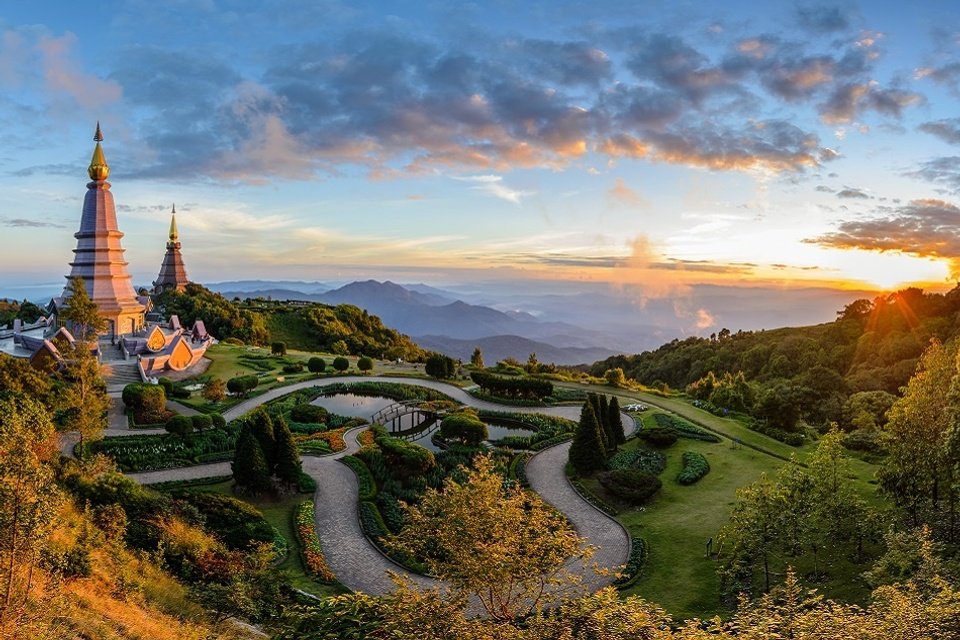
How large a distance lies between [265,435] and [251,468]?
1.58m

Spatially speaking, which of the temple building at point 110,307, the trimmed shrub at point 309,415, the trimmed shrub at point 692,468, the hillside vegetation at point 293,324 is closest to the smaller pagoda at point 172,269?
the hillside vegetation at point 293,324

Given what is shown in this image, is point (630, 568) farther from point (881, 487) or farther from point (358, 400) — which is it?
point (358, 400)

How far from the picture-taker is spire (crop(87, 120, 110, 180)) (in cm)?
4897

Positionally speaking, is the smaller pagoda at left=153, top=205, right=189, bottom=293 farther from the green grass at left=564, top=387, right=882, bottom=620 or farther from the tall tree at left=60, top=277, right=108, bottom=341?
the green grass at left=564, top=387, right=882, bottom=620

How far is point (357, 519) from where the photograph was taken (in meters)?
22.6

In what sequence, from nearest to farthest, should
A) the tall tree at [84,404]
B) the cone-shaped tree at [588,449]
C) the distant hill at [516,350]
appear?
1. the tall tree at [84,404]
2. the cone-shaped tree at [588,449]
3. the distant hill at [516,350]

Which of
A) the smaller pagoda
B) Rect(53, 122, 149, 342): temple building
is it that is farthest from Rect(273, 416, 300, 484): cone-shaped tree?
the smaller pagoda

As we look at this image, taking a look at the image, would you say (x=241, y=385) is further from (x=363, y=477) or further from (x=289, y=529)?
(x=289, y=529)

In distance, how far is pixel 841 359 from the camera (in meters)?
60.8

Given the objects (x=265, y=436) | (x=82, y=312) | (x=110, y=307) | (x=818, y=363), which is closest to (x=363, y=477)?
(x=265, y=436)

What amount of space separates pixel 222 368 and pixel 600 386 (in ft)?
106

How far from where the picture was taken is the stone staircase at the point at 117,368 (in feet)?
133

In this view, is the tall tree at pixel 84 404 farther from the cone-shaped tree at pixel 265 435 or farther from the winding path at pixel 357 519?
the cone-shaped tree at pixel 265 435

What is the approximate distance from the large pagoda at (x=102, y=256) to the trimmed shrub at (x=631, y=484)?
4399 centimetres
